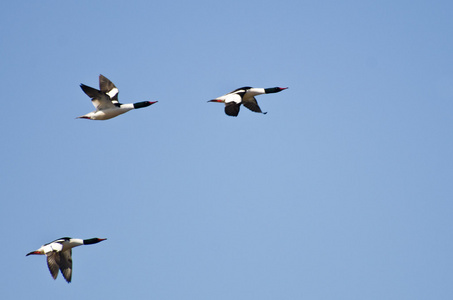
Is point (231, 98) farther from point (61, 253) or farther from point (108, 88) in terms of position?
point (61, 253)

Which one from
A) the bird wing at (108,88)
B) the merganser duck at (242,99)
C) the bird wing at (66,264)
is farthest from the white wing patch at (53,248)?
the merganser duck at (242,99)

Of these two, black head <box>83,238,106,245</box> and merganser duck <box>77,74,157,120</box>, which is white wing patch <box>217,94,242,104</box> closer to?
merganser duck <box>77,74,157,120</box>

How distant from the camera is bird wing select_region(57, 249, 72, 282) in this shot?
52062mm

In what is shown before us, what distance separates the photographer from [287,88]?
185ft

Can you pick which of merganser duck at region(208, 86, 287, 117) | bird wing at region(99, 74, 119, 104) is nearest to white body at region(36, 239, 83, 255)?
bird wing at region(99, 74, 119, 104)

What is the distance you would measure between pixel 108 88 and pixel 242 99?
8274 mm

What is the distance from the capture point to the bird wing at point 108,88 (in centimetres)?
5372

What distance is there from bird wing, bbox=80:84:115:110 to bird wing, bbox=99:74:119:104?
4.30 feet

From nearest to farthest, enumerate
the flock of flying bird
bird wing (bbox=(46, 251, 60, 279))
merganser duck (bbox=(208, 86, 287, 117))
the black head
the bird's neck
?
merganser duck (bbox=(208, 86, 287, 117)) < bird wing (bbox=(46, 251, 60, 279)) < the flock of flying bird < the black head < the bird's neck

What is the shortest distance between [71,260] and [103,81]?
11.2 m

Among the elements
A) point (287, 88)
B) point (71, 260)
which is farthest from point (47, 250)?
point (287, 88)

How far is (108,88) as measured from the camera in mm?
54281

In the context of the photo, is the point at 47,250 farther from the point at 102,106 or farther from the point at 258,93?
the point at 258,93

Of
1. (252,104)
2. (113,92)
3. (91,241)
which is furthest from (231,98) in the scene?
(91,241)
